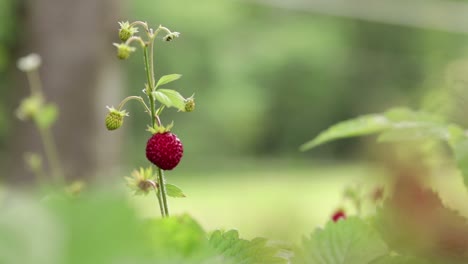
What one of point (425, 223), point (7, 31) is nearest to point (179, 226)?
point (425, 223)

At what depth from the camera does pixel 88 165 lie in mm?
3643

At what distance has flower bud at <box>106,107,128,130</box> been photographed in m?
0.38

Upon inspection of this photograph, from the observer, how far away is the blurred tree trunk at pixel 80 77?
373 cm

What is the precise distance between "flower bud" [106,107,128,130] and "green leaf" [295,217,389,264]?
10 cm

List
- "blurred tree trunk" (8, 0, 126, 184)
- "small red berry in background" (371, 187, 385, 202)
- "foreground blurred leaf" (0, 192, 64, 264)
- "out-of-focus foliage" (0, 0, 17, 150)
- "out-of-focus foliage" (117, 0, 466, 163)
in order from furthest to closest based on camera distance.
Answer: "out-of-focus foliage" (117, 0, 466, 163) < "out-of-focus foliage" (0, 0, 17, 150) < "blurred tree trunk" (8, 0, 126, 184) < "small red berry in background" (371, 187, 385, 202) < "foreground blurred leaf" (0, 192, 64, 264)

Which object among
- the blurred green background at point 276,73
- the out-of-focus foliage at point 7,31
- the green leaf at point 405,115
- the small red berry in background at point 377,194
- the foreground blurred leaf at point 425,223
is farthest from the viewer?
the blurred green background at point 276,73

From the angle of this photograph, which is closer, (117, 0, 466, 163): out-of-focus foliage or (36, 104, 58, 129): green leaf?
(36, 104, 58, 129): green leaf

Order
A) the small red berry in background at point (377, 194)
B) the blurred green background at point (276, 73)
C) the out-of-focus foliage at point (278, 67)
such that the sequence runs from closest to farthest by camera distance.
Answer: the small red berry in background at point (377, 194) → the blurred green background at point (276, 73) → the out-of-focus foliage at point (278, 67)

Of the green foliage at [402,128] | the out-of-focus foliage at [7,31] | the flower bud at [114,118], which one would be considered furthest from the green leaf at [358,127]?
the out-of-focus foliage at [7,31]

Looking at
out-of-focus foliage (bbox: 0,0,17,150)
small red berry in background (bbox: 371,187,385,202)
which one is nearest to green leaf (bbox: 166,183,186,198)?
small red berry in background (bbox: 371,187,385,202)

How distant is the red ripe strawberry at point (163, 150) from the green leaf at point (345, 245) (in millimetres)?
67

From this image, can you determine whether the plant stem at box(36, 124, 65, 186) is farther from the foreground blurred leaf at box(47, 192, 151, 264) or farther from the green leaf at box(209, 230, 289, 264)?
the foreground blurred leaf at box(47, 192, 151, 264)

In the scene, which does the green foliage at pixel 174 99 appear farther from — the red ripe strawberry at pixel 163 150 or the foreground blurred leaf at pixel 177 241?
the foreground blurred leaf at pixel 177 241

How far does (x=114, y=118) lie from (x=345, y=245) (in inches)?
4.9
